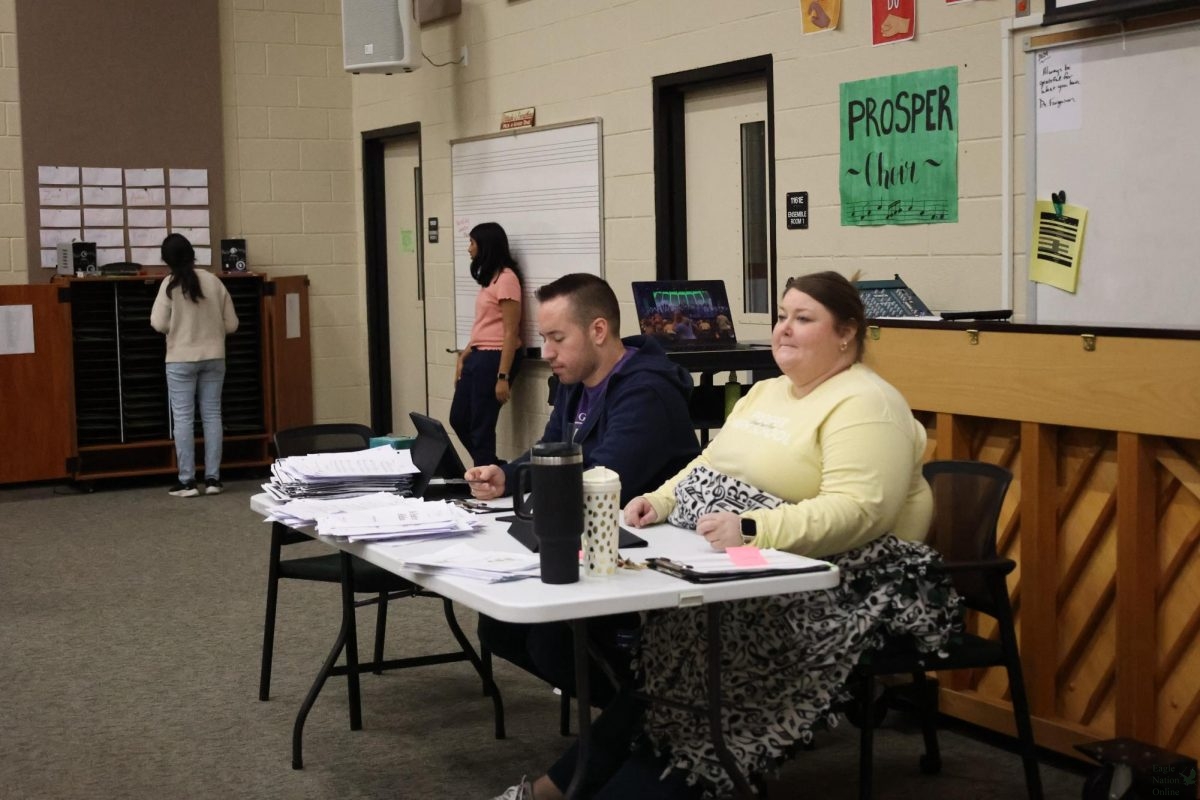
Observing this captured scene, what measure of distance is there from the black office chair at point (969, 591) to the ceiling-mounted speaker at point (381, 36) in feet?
16.5

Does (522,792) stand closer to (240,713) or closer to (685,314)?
(240,713)

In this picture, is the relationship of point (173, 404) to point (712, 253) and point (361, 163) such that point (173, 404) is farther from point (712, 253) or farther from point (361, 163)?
point (712, 253)

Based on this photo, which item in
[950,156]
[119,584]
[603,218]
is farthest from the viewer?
[603,218]

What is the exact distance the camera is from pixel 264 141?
878 cm

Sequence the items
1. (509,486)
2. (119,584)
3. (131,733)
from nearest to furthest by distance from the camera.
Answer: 1. (509,486)
2. (131,733)
3. (119,584)

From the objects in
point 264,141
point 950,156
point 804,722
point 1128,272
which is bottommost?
point 804,722

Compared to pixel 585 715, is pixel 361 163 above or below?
above

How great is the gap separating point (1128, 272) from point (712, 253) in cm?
223

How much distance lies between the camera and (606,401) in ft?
10.8

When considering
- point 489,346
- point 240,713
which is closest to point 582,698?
point 240,713

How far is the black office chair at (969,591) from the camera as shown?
9.63 feet

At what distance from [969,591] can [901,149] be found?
212 centimetres

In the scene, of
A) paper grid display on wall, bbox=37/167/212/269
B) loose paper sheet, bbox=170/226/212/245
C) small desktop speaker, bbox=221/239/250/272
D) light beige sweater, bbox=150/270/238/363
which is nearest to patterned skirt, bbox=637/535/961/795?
light beige sweater, bbox=150/270/238/363

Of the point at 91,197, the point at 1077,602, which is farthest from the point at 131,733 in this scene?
the point at 91,197
